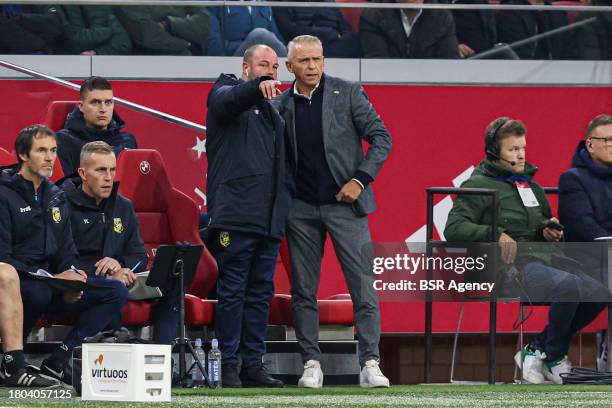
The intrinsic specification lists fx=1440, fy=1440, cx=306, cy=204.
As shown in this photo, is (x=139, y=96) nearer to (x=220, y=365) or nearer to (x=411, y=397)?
(x=220, y=365)

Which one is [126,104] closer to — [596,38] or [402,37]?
[402,37]

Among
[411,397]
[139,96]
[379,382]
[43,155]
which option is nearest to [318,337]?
[379,382]

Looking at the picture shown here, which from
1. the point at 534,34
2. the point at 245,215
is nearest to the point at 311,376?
the point at 245,215

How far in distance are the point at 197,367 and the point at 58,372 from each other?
72 centimetres

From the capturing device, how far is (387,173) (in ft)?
30.8

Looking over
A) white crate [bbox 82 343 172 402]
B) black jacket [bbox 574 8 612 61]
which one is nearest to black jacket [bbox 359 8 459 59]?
black jacket [bbox 574 8 612 61]

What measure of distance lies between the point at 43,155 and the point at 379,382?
196 centimetres

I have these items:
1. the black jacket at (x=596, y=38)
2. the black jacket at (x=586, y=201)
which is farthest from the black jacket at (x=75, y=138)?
the black jacket at (x=596, y=38)

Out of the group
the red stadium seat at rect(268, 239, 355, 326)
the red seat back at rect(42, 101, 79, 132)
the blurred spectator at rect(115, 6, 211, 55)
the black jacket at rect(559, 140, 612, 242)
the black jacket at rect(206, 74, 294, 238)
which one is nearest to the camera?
the black jacket at rect(206, 74, 294, 238)

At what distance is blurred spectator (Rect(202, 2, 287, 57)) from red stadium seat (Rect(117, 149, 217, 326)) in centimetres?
140

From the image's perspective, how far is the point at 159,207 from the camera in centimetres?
803

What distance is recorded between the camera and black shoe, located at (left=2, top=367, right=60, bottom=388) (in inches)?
247

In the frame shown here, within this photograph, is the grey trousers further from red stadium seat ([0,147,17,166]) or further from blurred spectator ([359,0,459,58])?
blurred spectator ([359,0,459,58])

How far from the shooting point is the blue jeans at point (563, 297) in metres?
7.57
